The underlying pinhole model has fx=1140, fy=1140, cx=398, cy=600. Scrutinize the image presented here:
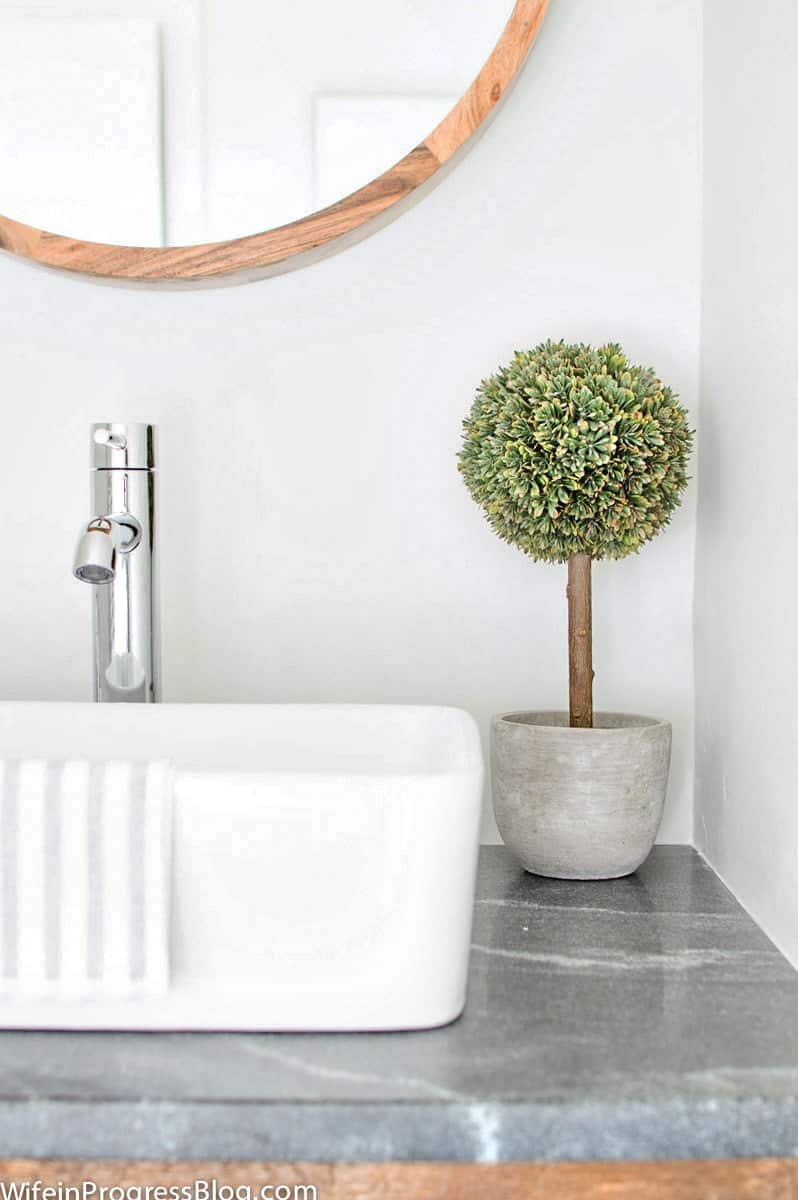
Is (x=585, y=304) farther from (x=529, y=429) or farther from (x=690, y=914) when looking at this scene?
(x=690, y=914)

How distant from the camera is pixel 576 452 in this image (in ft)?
2.88

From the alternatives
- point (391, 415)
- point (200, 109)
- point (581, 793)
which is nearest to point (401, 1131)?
point (581, 793)

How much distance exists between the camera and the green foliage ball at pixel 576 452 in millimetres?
882

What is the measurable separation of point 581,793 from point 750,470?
0.29m

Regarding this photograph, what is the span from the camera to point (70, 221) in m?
1.07

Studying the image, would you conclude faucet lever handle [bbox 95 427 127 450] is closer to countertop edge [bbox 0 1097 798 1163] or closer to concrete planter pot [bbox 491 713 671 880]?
concrete planter pot [bbox 491 713 671 880]

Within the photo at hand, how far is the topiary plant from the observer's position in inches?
34.7

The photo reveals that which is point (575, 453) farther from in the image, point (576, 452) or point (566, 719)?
point (566, 719)

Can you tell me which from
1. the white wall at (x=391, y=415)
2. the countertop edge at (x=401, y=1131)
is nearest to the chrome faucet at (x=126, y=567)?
the white wall at (x=391, y=415)

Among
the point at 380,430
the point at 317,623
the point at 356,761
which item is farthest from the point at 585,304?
the point at 356,761

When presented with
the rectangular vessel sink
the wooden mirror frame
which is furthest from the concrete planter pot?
the wooden mirror frame

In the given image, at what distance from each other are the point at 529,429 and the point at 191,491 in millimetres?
375

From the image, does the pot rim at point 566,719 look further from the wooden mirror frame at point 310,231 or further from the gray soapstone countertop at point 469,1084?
the wooden mirror frame at point 310,231

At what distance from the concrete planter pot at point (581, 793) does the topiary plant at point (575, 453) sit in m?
0.16
